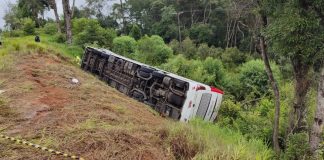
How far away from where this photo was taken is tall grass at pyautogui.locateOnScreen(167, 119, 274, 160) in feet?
14.3

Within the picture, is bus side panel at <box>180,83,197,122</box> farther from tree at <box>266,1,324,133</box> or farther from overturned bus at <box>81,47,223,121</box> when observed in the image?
tree at <box>266,1,324,133</box>

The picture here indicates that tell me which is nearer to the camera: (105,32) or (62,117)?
(62,117)

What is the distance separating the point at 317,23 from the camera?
5285mm

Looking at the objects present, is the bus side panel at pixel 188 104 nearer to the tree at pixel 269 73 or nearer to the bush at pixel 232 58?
the tree at pixel 269 73

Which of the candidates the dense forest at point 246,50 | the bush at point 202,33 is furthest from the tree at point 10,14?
the bush at point 202,33

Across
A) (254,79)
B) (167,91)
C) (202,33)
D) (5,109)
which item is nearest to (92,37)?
(254,79)

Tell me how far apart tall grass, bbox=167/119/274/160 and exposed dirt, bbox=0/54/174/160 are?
218 mm

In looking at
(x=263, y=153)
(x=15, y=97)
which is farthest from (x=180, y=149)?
(x=15, y=97)

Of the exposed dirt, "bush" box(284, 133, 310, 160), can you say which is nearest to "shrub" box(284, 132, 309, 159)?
"bush" box(284, 133, 310, 160)

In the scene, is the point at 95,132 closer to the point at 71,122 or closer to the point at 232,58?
the point at 71,122

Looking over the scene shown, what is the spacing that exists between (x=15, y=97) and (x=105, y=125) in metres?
2.30

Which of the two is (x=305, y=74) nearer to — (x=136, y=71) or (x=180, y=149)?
(x=180, y=149)

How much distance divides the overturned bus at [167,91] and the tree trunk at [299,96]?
2.45 m

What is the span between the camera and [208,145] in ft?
15.6
